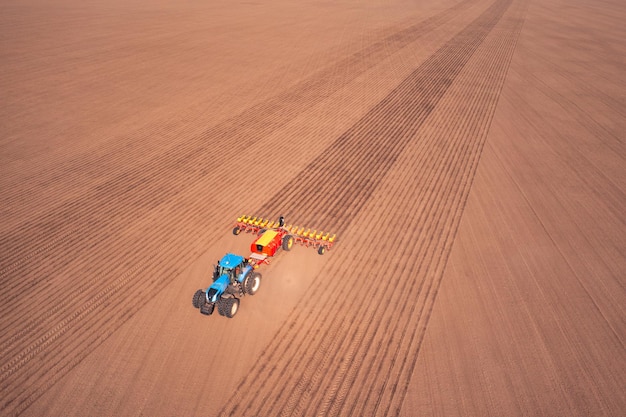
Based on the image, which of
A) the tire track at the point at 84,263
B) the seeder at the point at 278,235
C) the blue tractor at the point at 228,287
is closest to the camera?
the tire track at the point at 84,263

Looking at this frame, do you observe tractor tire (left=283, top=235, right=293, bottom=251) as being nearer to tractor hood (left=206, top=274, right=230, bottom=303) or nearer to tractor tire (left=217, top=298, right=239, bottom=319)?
tractor hood (left=206, top=274, right=230, bottom=303)

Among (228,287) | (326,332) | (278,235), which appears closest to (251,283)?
(228,287)

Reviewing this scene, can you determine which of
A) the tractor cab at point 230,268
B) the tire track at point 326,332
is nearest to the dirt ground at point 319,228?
the tire track at point 326,332

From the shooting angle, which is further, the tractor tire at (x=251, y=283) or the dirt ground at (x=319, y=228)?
the tractor tire at (x=251, y=283)

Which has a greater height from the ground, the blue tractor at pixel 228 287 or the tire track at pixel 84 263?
the blue tractor at pixel 228 287

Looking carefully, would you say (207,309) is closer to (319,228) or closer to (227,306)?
(227,306)

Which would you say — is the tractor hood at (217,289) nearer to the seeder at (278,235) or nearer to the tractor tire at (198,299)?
the tractor tire at (198,299)

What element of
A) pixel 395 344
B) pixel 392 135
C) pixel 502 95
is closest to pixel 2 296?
pixel 395 344
